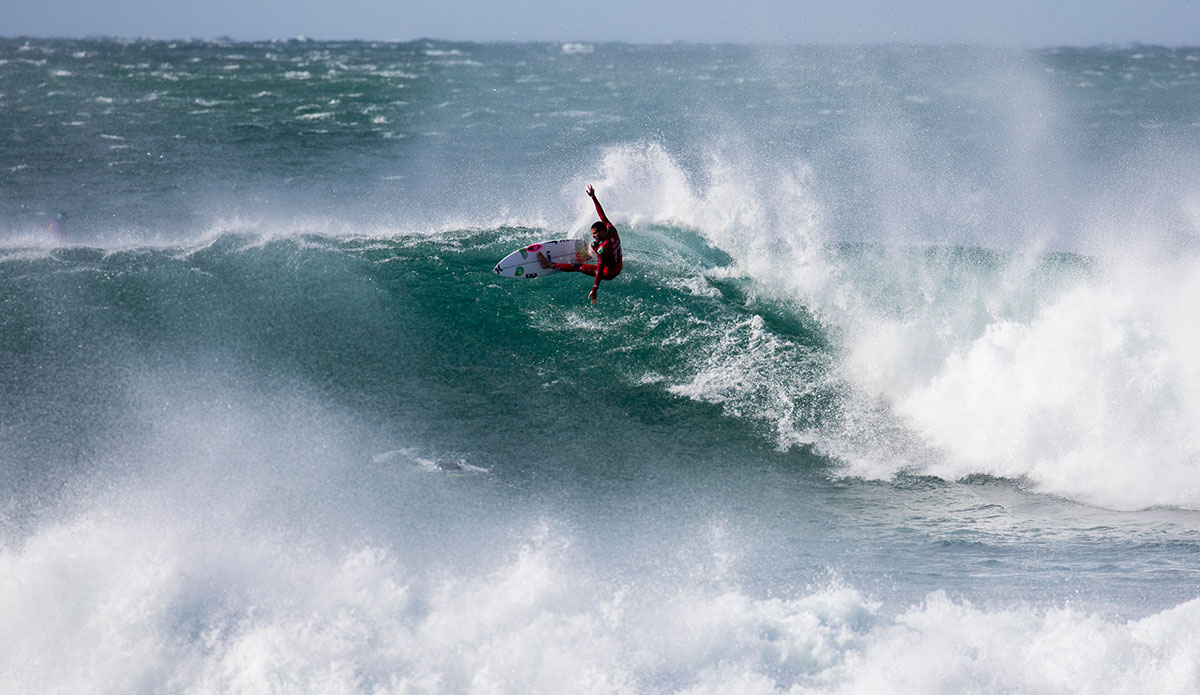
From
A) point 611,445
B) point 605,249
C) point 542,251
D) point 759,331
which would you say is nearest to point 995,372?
point 759,331

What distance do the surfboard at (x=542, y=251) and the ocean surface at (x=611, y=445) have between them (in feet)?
4.07

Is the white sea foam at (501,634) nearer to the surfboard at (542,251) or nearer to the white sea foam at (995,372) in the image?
the white sea foam at (995,372)

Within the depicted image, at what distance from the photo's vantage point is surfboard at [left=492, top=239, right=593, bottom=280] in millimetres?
11664

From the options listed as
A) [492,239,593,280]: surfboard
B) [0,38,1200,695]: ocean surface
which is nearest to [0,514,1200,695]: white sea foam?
[0,38,1200,695]: ocean surface

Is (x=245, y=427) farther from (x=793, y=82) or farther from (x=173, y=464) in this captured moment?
(x=793, y=82)

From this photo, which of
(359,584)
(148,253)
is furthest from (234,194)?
(359,584)

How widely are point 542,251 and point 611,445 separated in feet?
9.39

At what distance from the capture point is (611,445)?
34.2 feet

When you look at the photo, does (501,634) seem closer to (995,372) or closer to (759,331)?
(759,331)

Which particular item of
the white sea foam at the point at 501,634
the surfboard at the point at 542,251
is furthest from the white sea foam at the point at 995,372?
the white sea foam at the point at 501,634

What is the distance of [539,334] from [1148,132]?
95.2 ft

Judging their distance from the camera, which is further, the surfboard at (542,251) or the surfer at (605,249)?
the surfboard at (542,251)

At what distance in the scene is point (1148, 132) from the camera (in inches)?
1252

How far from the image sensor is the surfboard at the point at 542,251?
11.7 m
